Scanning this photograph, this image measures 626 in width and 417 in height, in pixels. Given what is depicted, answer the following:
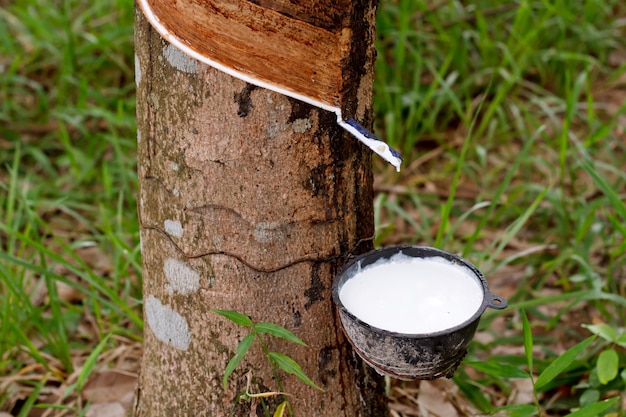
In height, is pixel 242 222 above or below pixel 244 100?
below

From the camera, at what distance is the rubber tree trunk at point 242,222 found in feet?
4.26

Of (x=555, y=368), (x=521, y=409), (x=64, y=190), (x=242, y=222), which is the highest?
(x=242, y=222)

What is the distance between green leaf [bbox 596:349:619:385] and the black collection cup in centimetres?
44

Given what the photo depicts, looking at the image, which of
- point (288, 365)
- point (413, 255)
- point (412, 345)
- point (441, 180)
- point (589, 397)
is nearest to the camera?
point (412, 345)

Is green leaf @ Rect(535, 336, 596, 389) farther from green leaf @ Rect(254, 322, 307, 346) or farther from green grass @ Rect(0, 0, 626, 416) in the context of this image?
green leaf @ Rect(254, 322, 307, 346)

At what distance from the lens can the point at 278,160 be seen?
1.31m

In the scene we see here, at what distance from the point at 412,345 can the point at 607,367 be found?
654mm

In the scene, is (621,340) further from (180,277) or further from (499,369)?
(180,277)

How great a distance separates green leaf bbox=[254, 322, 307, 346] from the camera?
1.31m

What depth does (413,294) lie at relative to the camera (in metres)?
1.38

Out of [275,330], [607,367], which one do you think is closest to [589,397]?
[607,367]

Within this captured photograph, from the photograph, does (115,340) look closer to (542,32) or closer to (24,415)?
(24,415)

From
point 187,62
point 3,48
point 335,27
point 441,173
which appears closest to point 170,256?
point 187,62

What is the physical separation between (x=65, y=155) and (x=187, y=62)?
1913 millimetres
